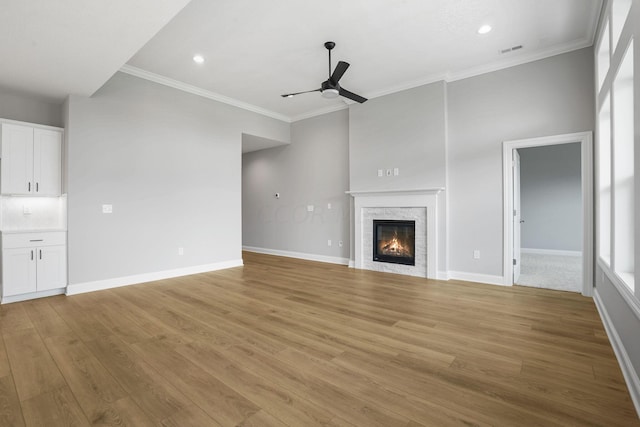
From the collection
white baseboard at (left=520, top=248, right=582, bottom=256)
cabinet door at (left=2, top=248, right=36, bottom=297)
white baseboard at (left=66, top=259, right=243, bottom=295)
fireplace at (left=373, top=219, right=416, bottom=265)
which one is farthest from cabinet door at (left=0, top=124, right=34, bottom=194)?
white baseboard at (left=520, top=248, right=582, bottom=256)

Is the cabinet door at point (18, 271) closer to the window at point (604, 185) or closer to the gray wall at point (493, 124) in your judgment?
the gray wall at point (493, 124)

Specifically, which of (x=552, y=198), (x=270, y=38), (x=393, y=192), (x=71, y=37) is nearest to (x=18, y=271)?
(x=71, y=37)

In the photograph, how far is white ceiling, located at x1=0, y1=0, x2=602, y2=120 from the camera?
264cm

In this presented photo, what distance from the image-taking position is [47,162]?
404cm

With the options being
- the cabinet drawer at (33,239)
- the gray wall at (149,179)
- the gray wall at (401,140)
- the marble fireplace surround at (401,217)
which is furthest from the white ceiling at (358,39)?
the cabinet drawer at (33,239)

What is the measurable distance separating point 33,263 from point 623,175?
6125 millimetres

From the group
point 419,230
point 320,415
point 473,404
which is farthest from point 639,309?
point 419,230

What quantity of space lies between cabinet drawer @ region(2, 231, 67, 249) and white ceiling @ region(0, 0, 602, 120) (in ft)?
5.92

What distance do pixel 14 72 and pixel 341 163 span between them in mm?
4799

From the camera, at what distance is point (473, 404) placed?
1.70m

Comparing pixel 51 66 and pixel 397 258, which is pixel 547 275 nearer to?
pixel 397 258

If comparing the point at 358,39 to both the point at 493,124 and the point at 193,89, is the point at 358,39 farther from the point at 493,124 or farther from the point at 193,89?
the point at 193,89

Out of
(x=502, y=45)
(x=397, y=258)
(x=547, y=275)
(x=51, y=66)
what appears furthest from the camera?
(x=397, y=258)

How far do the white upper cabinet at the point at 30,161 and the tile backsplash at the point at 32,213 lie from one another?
0.25 metres
